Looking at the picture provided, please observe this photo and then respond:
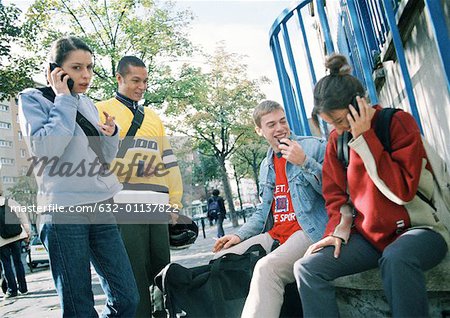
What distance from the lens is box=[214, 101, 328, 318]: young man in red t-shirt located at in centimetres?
218

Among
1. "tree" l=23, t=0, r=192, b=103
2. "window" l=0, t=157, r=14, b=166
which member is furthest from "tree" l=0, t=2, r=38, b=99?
"window" l=0, t=157, r=14, b=166

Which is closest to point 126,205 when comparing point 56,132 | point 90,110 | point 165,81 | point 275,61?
point 90,110

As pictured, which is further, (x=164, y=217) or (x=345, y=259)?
(x=164, y=217)

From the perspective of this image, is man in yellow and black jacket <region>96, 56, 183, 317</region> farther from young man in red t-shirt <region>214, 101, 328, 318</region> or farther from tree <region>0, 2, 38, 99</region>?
tree <region>0, 2, 38, 99</region>

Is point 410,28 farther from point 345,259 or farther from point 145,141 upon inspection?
point 145,141

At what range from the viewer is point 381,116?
1.98 meters

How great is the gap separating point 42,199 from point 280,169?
1475mm

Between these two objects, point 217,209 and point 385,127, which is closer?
point 385,127

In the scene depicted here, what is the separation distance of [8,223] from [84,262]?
19.0 feet

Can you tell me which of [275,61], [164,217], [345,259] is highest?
[275,61]

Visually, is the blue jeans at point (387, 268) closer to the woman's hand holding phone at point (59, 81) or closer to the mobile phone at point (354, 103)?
the mobile phone at point (354, 103)

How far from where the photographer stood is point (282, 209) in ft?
9.06

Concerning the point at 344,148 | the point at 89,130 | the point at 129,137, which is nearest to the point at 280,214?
the point at 344,148

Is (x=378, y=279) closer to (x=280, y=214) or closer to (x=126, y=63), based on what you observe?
(x=280, y=214)
